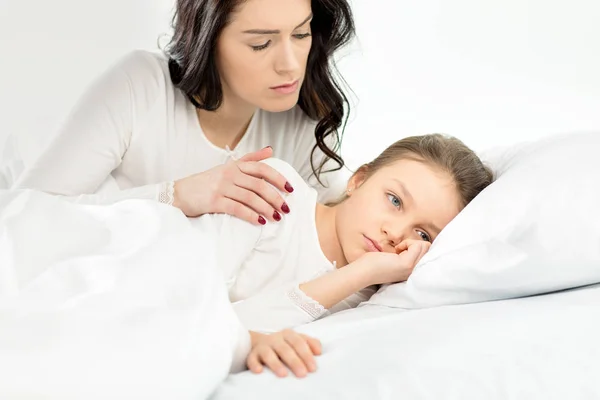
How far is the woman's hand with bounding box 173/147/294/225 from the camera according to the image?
1.88m

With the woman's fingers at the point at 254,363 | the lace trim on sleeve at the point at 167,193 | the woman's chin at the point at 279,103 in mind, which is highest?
the woman's chin at the point at 279,103

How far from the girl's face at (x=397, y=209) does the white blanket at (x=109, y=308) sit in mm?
462

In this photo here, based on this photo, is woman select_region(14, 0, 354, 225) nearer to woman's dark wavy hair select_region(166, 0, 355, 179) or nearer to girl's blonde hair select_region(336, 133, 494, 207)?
woman's dark wavy hair select_region(166, 0, 355, 179)

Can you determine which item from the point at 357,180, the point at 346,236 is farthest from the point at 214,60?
the point at 346,236

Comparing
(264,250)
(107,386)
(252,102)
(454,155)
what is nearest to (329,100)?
(252,102)

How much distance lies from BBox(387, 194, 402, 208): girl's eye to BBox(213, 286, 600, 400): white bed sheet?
38 cm

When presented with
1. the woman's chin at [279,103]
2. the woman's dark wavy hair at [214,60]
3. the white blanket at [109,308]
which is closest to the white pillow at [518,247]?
the white blanket at [109,308]

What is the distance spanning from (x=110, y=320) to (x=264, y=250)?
2.26ft

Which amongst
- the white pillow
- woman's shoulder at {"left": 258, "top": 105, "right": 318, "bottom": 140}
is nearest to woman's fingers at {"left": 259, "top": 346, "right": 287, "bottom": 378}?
the white pillow

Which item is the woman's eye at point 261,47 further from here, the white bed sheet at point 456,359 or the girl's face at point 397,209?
the white bed sheet at point 456,359

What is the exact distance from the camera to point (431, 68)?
3428mm

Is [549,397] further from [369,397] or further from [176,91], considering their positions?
[176,91]

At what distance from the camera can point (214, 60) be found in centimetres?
219

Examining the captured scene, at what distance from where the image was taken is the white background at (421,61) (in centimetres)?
318
